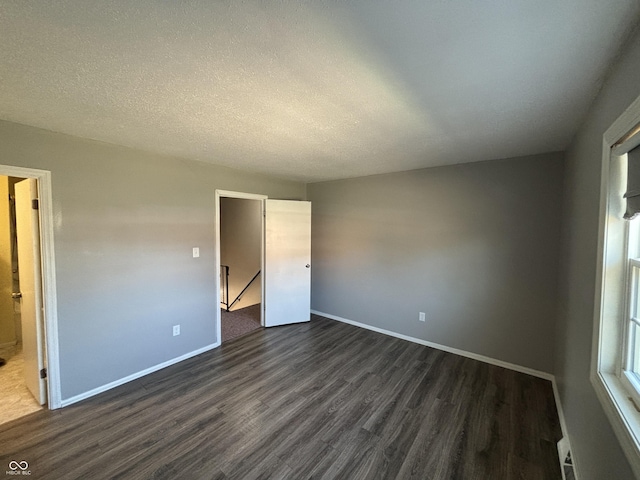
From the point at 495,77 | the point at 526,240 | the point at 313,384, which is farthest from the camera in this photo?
the point at 526,240

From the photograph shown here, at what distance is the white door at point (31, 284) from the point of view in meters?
2.03

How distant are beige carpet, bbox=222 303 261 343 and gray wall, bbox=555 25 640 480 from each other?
346cm

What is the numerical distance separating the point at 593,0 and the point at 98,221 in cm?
335

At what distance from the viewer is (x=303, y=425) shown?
193 cm

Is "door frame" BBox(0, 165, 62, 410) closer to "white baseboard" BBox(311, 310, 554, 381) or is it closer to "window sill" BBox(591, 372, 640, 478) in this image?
"white baseboard" BBox(311, 310, 554, 381)

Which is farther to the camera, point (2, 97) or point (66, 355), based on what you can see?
point (66, 355)

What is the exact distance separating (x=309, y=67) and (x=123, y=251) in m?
2.45

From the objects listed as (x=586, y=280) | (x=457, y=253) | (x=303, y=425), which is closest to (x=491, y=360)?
(x=457, y=253)

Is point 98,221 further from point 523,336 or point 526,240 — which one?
point 523,336

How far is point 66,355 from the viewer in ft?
6.94

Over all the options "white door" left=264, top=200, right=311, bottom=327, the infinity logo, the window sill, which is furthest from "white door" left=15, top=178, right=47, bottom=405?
the window sill

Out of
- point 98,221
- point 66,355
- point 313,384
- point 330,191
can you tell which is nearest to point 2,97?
point 98,221

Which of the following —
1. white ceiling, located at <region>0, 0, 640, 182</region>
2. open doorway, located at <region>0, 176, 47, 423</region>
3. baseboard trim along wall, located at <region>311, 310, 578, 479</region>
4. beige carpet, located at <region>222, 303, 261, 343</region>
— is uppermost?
white ceiling, located at <region>0, 0, 640, 182</region>

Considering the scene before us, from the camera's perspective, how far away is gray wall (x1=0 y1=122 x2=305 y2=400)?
208 cm
